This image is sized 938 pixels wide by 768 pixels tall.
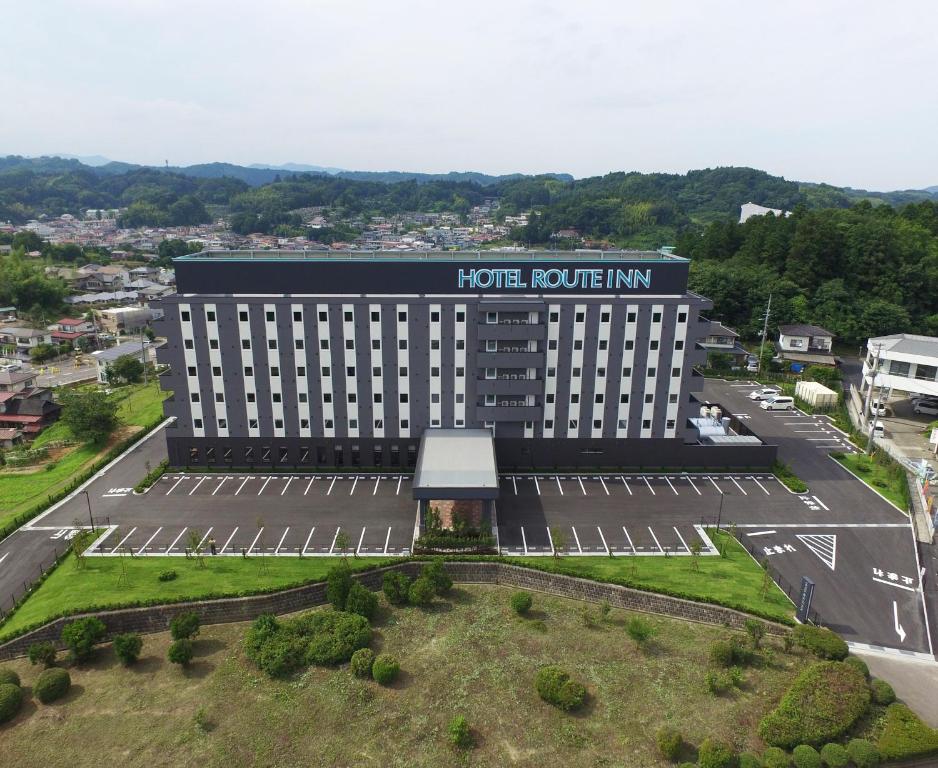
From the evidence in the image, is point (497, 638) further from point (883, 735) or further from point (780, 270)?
point (780, 270)

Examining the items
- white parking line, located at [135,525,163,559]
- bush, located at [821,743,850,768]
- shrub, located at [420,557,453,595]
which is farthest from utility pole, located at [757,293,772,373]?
white parking line, located at [135,525,163,559]

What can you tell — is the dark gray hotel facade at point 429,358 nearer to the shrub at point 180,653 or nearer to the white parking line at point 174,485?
the white parking line at point 174,485

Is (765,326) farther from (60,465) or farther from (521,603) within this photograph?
(60,465)

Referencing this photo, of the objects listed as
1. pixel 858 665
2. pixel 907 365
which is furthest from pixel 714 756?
pixel 907 365

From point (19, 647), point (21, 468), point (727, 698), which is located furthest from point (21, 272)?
point (727, 698)

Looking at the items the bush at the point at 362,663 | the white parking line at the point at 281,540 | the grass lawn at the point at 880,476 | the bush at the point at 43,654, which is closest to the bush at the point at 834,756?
the bush at the point at 362,663

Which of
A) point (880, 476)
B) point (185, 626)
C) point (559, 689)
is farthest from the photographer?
point (880, 476)

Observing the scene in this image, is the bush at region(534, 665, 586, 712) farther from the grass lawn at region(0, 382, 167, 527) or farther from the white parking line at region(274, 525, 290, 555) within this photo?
the grass lawn at region(0, 382, 167, 527)
